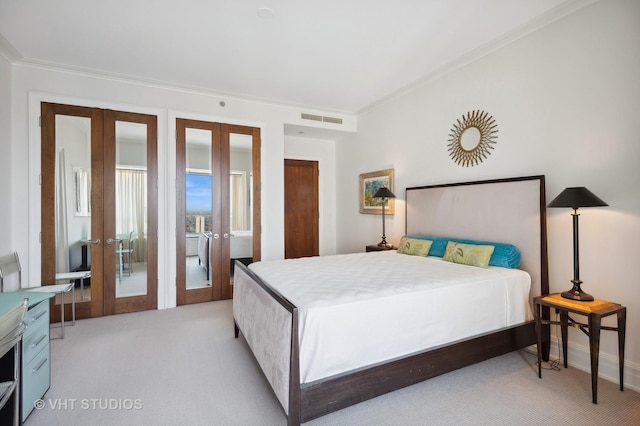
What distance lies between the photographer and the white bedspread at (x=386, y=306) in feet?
5.70

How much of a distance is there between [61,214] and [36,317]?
2.00 meters

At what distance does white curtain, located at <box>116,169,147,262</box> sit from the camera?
376 centimetres

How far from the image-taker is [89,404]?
2.01 meters

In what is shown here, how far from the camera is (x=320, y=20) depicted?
8.70 feet

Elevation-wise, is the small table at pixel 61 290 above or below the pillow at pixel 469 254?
below

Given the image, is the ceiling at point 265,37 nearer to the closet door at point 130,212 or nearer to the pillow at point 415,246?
the closet door at point 130,212

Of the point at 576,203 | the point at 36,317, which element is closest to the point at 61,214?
the point at 36,317

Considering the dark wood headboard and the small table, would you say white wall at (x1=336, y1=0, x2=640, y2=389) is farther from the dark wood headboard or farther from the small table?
the small table

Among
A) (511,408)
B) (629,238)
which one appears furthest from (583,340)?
(511,408)

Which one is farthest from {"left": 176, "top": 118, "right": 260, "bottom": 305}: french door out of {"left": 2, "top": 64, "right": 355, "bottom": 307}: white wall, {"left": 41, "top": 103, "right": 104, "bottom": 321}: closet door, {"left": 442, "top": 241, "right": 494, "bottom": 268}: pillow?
{"left": 442, "top": 241, "right": 494, "bottom": 268}: pillow

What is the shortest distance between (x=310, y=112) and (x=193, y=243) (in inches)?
108

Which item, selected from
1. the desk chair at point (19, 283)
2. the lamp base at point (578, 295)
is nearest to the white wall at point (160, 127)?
the desk chair at point (19, 283)

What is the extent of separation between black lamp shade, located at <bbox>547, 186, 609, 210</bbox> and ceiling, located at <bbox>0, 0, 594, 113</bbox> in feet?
5.12

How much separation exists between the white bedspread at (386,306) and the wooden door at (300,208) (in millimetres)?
2869
